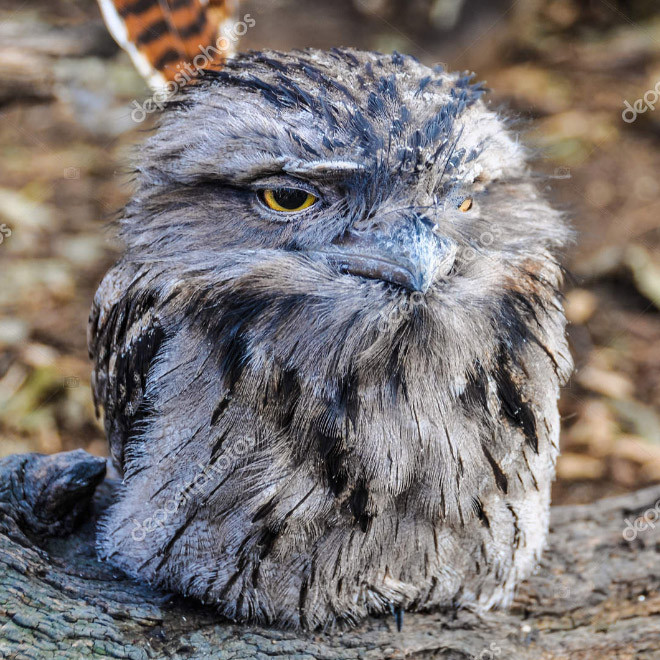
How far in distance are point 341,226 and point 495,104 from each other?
144 inches

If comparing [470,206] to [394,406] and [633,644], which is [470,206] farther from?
[633,644]

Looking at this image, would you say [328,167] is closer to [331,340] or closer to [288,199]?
[288,199]

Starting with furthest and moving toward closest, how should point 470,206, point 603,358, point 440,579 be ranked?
point 603,358 < point 440,579 < point 470,206

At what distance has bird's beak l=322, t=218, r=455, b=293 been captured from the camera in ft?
6.81

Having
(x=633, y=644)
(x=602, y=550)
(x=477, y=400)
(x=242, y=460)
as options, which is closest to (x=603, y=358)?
(x=602, y=550)

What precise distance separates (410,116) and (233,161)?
1.77 ft

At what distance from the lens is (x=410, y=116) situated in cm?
231

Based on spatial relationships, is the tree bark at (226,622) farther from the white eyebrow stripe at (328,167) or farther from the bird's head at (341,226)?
the white eyebrow stripe at (328,167)

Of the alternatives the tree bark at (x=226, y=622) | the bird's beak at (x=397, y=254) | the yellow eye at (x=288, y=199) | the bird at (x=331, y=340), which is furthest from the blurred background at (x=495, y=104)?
the bird's beak at (x=397, y=254)

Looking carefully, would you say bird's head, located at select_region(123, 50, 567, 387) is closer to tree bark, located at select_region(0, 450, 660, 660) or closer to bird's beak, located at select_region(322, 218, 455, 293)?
bird's beak, located at select_region(322, 218, 455, 293)

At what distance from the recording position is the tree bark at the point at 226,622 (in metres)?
2.36

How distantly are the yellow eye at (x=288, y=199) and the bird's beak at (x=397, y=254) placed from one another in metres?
0.16

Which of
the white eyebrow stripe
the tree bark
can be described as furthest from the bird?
the tree bark

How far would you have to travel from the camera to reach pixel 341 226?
2248 millimetres
